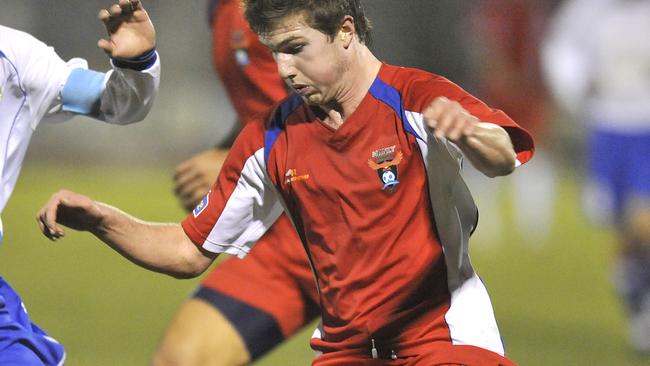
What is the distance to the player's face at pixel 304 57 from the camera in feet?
13.6

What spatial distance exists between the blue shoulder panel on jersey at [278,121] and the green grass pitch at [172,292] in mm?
4331

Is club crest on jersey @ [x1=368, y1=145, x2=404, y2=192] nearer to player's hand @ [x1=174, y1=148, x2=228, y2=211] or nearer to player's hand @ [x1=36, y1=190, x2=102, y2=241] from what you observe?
player's hand @ [x1=36, y1=190, x2=102, y2=241]

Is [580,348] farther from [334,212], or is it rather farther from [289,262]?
[334,212]

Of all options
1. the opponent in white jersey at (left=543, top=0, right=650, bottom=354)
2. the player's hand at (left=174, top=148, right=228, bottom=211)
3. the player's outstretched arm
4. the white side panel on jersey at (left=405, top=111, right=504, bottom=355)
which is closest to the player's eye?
the white side panel on jersey at (left=405, top=111, right=504, bottom=355)

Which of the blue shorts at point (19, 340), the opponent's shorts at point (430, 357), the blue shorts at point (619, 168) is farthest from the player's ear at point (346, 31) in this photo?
the blue shorts at point (619, 168)

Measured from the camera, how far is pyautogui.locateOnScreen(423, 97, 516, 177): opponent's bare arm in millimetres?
3623

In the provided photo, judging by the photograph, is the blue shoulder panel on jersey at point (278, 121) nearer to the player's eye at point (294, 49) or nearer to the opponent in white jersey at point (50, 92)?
the player's eye at point (294, 49)

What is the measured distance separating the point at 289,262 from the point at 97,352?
3769 mm

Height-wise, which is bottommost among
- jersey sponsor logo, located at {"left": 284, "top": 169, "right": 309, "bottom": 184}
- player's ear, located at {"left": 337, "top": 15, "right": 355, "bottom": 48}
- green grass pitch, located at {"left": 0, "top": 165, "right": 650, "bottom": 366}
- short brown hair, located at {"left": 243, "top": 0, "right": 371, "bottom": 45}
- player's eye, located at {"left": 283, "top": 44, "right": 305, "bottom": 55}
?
green grass pitch, located at {"left": 0, "top": 165, "right": 650, "bottom": 366}

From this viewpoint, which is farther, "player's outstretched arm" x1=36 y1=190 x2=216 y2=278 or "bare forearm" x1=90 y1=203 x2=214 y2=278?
"bare forearm" x1=90 y1=203 x2=214 y2=278

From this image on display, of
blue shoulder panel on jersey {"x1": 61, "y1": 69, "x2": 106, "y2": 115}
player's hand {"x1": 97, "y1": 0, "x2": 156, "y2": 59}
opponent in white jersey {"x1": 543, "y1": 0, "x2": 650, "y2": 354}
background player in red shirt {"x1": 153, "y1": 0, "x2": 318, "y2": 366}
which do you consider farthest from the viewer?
opponent in white jersey {"x1": 543, "y1": 0, "x2": 650, "y2": 354}

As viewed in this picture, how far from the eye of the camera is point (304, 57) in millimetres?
4137

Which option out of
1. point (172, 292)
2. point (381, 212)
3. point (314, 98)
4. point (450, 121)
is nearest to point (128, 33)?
point (314, 98)

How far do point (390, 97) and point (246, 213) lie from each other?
688 millimetres
